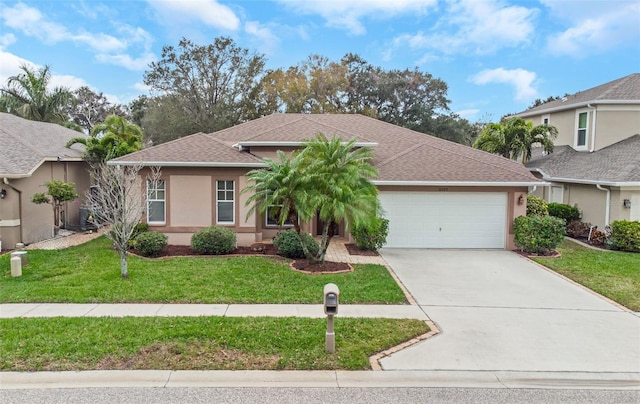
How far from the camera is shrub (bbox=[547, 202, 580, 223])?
18.1 metres

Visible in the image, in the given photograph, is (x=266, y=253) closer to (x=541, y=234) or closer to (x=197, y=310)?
(x=197, y=310)

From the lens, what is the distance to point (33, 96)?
26391 millimetres

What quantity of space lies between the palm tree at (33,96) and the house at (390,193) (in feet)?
54.7

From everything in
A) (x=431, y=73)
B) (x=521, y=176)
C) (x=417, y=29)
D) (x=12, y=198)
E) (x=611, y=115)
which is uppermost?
(x=431, y=73)

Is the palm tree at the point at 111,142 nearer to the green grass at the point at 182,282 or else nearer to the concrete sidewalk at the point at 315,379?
the green grass at the point at 182,282

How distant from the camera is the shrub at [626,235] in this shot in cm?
1476

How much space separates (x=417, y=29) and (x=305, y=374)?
1910 centimetres

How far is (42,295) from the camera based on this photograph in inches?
349

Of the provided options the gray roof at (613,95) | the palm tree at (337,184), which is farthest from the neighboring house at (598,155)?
the palm tree at (337,184)

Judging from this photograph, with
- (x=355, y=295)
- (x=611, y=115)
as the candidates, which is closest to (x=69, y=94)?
(x=355, y=295)

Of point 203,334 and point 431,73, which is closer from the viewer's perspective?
point 203,334

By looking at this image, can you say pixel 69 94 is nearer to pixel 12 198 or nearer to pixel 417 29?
pixel 12 198

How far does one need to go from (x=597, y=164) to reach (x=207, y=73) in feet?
104

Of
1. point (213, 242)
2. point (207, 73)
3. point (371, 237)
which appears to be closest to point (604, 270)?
point (371, 237)
